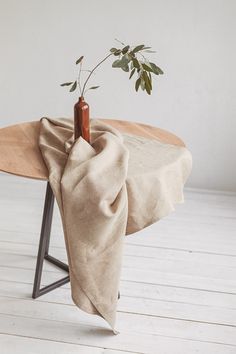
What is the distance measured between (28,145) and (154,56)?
3.74 feet

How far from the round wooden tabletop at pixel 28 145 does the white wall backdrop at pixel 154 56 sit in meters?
0.74

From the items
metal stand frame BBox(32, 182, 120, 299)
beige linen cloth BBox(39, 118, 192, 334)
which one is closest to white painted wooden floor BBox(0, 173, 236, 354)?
metal stand frame BBox(32, 182, 120, 299)

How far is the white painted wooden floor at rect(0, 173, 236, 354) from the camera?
1648 mm

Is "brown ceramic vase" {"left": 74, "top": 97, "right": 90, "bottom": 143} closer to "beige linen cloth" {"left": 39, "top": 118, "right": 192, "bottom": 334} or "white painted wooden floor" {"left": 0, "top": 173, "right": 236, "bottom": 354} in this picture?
"beige linen cloth" {"left": 39, "top": 118, "right": 192, "bottom": 334}

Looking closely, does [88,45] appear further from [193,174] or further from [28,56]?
[193,174]

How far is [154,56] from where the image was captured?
264 cm

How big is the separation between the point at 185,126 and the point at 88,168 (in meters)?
1.32

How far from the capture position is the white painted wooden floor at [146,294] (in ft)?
5.41

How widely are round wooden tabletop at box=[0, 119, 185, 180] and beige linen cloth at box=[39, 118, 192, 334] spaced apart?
0.16 feet

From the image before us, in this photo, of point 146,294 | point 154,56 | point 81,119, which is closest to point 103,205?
point 81,119

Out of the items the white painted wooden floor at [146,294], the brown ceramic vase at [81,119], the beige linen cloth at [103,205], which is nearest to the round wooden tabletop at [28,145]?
the beige linen cloth at [103,205]

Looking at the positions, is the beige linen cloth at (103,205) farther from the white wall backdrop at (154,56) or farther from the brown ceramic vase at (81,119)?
the white wall backdrop at (154,56)

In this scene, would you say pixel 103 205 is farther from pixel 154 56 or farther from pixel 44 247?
pixel 154 56

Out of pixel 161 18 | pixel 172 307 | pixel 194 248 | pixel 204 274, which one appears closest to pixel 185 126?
pixel 161 18
